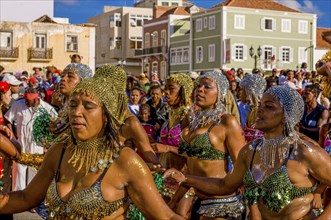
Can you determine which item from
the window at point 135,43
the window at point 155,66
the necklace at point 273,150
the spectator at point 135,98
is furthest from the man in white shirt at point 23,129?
the window at point 135,43

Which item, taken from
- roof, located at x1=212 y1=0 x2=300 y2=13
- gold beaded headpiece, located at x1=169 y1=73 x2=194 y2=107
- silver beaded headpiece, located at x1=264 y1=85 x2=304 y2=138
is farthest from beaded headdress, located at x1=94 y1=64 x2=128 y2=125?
roof, located at x1=212 y1=0 x2=300 y2=13

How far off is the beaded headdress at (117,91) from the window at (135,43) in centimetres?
7331

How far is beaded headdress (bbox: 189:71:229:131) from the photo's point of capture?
6.28 meters

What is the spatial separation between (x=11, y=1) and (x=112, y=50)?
32515 mm

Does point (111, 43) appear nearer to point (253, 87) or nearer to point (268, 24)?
point (268, 24)

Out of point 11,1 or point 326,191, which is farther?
point 11,1

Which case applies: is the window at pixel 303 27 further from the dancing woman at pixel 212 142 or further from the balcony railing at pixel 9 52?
the dancing woman at pixel 212 142

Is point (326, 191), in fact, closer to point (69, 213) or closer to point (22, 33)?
point (69, 213)

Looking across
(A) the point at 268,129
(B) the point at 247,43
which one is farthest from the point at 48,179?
(B) the point at 247,43

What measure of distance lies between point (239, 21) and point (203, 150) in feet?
176

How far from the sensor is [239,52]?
5866 centimetres

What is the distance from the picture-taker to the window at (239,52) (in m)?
58.2

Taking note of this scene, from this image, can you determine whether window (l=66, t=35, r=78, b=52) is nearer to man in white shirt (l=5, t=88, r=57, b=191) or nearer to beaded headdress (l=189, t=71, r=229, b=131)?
man in white shirt (l=5, t=88, r=57, b=191)

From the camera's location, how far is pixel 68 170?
3.69 metres
